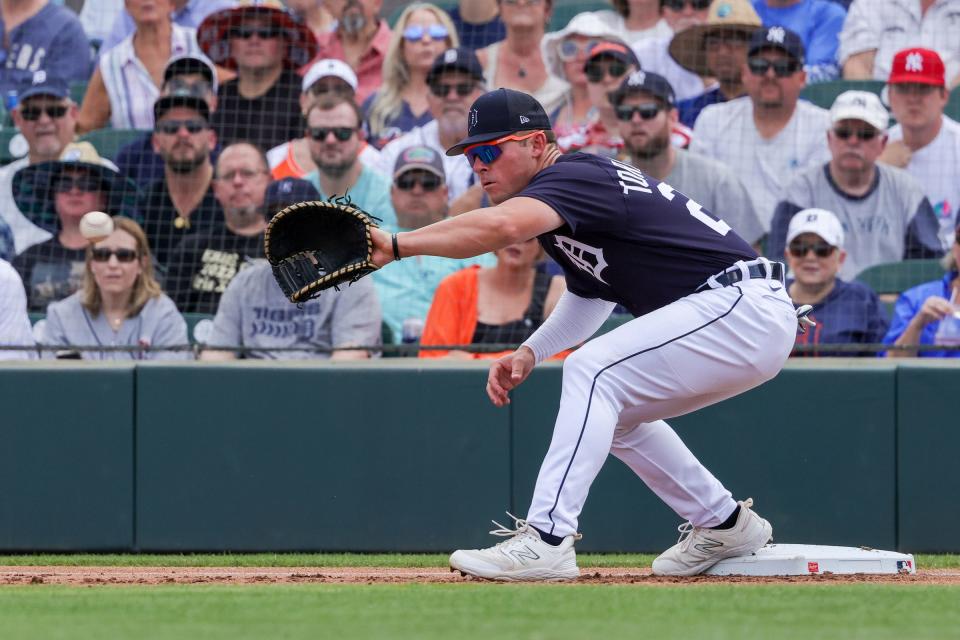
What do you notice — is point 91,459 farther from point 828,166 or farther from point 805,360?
point 828,166

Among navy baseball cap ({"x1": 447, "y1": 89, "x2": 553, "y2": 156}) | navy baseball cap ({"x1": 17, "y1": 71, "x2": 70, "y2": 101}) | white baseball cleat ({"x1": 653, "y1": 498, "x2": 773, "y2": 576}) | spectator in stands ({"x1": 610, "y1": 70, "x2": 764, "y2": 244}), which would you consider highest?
navy baseball cap ({"x1": 17, "y1": 71, "x2": 70, "y2": 101})

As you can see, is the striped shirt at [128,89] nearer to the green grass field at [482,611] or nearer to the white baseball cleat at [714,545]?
the green grass field at [482,611]

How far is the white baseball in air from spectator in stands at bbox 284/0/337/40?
2375 mm

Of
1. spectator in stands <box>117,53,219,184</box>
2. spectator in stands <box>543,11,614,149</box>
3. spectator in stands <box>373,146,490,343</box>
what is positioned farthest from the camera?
spectator in stands <box>543,11,614,149</box>

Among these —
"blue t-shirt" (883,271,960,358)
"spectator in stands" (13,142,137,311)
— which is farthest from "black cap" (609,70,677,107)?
"spectator in stands" (13,142,137,311)

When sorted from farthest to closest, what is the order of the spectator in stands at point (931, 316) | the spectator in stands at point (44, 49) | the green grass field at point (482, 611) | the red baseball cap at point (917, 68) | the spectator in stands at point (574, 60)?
the spectator in stands at point (44, 49) → the spectator in stands at point (574, 60) → the red baseball cap at point (917, 68) → the spectator in stands at point (931, 316) → the green grass field at point (482, 611)

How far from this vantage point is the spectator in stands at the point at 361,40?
8.52 meters

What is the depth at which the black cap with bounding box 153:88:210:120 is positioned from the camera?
7.81 m

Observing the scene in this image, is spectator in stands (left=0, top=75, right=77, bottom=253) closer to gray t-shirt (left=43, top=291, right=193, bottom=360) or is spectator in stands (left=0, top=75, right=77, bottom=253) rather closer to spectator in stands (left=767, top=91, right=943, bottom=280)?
gray t-shirt (left=43, top=291, right=193, bottom=360)

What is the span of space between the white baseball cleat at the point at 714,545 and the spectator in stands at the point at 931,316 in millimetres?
2260

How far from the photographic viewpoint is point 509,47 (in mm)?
8328

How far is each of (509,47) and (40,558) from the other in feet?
13.7

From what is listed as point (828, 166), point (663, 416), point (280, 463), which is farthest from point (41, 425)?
point (828, 166)

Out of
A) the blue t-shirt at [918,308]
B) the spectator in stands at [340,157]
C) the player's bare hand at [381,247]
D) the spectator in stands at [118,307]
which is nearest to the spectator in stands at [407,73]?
the spectator in stands at [340,157]
